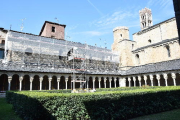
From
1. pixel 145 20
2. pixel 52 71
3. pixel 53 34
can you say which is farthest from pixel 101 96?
pixel 145 20

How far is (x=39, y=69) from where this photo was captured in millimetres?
22078

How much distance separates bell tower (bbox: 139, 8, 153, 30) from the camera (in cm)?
4025

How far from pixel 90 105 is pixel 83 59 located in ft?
67.8

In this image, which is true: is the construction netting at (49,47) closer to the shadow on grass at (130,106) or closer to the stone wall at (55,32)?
the stone wall at (55,32)

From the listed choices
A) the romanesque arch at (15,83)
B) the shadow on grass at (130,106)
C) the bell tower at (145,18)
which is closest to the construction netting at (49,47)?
the romanesque arch at (15,83)

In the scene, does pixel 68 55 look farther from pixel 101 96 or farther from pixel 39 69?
pixel 101 96

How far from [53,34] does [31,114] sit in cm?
2926

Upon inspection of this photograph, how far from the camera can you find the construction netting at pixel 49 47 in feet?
77.6

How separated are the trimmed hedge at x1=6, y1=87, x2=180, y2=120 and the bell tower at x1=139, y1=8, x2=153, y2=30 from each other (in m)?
36.0

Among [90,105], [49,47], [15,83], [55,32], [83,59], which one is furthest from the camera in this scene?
[55,32]

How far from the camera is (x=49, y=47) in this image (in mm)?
27094

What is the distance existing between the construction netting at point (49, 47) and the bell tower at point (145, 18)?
15.3 meters

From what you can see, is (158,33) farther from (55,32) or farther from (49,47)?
(49,47)

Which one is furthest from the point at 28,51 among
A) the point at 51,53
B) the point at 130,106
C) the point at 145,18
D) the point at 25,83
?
the point at 145,18
